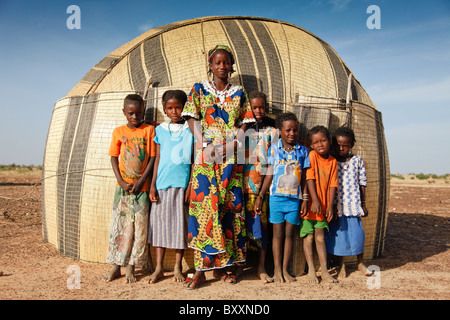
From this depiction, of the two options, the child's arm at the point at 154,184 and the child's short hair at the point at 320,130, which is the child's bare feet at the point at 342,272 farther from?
the child's arm at the point at 154,184

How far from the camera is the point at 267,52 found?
Answer: 4508 mm

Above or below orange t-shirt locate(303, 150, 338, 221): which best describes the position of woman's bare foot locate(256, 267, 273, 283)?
below

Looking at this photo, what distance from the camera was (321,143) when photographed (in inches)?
139

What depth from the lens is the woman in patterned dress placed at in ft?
10.2

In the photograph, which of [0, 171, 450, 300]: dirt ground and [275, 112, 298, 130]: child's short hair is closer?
[0, 171, 450, 300]: dirt ground

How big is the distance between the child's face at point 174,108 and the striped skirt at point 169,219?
762 mm

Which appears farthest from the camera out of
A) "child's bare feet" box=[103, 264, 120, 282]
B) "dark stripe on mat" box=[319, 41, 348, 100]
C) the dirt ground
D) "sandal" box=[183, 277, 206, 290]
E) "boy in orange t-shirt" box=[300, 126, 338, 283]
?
"dark stripe on mat" box=[319, 41, 348, 100]

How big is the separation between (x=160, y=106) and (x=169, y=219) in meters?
1.37

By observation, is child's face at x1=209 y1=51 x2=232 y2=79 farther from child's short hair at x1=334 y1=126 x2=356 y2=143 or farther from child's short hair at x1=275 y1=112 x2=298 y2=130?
child's short hair at x1=334 y1=126 x2=356 y2=143

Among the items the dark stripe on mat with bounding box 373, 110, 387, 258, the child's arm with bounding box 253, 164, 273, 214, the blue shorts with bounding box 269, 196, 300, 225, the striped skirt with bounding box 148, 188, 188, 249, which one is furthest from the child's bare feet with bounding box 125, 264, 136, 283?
the dark stripe on mat with bounding box 373, 110, 387, 258

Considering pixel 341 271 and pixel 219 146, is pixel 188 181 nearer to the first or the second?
pixel 219 146

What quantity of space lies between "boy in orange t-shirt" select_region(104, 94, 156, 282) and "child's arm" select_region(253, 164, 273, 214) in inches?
45.6

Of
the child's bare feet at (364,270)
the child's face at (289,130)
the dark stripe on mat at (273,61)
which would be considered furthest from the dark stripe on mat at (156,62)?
the child's bare feet at (364,270)

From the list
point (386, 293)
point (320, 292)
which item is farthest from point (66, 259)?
point (386, 293)
